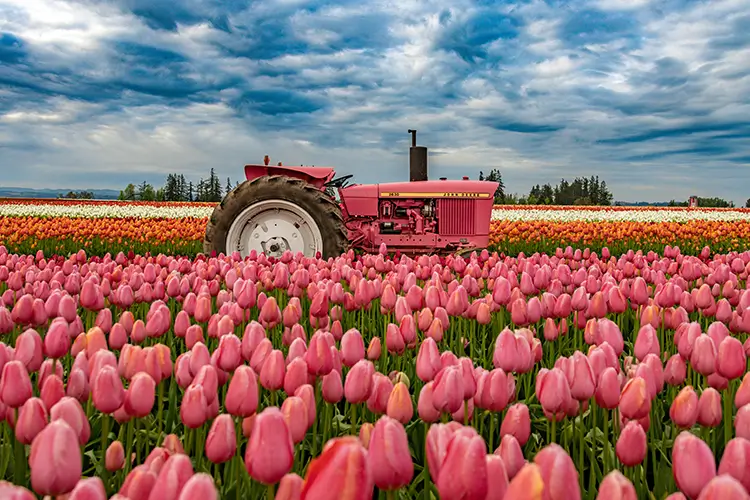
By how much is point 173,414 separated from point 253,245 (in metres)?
4.49

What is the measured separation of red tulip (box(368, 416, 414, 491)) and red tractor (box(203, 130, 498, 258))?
564cm

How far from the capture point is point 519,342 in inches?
79.9

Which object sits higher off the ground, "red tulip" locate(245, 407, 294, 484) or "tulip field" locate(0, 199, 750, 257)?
"red tulip" locate(245, 407, 294, 484)

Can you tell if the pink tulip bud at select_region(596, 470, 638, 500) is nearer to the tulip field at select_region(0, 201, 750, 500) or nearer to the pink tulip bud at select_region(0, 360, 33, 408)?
the tulip field at select_region(0, 201, 750, 500)

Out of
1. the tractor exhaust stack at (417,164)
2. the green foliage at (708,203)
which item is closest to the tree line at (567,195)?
the green foliage at (708,203)

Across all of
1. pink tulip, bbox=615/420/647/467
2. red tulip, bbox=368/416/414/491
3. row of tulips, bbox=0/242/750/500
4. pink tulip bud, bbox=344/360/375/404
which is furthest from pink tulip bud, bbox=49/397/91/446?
pink tulip, bbox=615/420/647/467

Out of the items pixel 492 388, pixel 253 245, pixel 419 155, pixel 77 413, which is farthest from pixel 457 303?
pixel 419 155

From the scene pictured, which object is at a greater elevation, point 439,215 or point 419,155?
point 419,155

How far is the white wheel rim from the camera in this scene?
664cm

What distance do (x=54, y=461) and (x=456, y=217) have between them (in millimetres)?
7186

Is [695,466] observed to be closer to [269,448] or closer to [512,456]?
[512,456]

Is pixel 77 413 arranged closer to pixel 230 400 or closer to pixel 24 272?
pixel 230 400

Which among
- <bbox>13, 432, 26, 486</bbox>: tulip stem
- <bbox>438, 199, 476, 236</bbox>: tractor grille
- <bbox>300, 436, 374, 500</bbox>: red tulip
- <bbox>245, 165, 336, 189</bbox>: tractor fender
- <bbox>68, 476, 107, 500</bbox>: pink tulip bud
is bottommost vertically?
<bbox>13, 432, 26, 486</bbox>: tulip stem

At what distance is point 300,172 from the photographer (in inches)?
296
